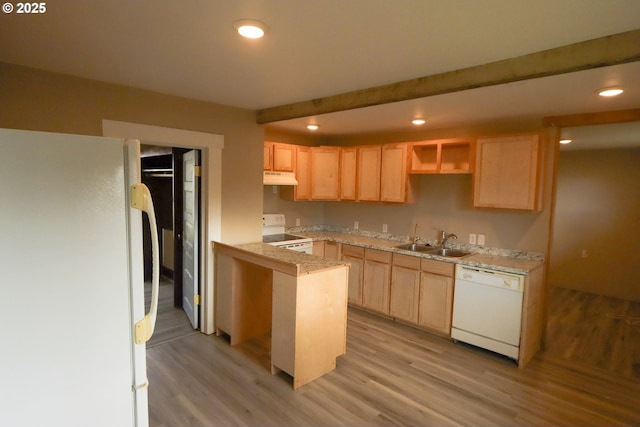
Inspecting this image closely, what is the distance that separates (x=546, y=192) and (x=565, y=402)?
6.20 ft

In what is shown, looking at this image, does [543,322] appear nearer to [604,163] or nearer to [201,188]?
[604,163]

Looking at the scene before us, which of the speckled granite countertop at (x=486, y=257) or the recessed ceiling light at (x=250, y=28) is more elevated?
the recessed ceiling light at (x=250, y=28)

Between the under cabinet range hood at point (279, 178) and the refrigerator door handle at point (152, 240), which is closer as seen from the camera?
the refrigerator door handle at point (152, 240)

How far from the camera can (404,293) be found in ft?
13.2

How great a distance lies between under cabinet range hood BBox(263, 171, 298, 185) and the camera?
4259 mm

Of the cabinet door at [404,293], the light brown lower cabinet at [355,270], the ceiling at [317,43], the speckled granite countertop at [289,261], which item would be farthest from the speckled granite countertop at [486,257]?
the ceiling at [317,43]

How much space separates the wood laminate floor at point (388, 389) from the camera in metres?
2.42

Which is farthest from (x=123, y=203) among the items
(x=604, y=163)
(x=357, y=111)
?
(x=604, y=163)

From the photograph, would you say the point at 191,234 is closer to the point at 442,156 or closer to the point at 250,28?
the point at 250,28

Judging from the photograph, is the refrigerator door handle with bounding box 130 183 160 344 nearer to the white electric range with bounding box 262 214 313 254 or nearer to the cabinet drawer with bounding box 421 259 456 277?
the white electric range with bounding box 262 214 313 254

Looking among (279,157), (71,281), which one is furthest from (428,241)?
(71,281)

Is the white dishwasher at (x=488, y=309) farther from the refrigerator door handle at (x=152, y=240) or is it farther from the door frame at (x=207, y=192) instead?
the refrigerator door handle at (x=152, y=240)

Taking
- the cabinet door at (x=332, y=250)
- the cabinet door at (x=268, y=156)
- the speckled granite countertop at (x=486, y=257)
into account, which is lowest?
the cabinet door at (x=332, y=250)

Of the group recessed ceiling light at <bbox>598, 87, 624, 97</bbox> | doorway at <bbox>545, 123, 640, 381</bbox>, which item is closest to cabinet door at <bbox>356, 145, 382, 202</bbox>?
doorway at <bbox>545, 123, 640, 381</bbox>
